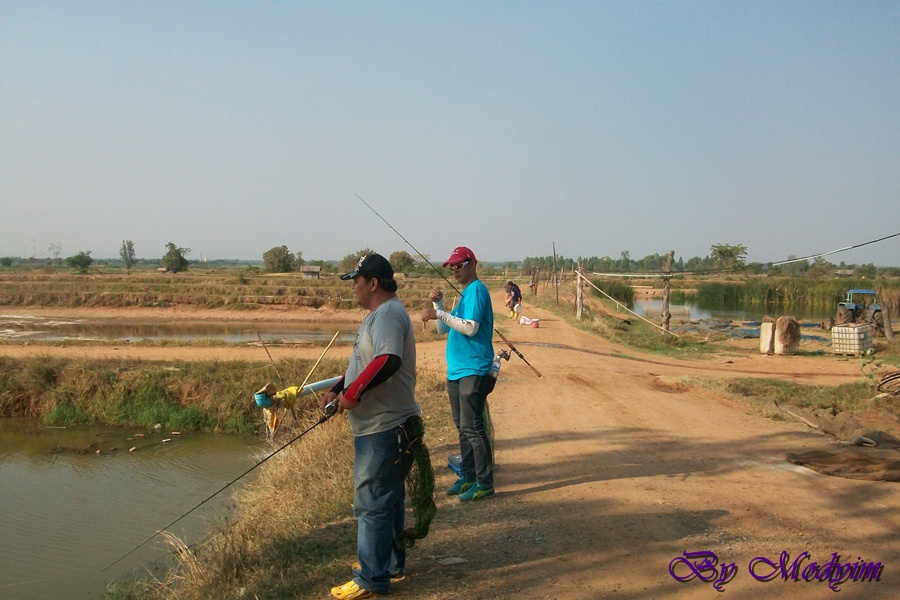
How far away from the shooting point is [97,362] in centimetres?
1541

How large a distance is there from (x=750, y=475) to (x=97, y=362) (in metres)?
14.1

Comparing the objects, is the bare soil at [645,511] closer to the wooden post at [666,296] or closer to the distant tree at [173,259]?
the wooden post at [666,296]

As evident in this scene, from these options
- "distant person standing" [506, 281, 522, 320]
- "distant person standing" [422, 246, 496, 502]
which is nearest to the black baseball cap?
"distant person standing" [422, 246, 496, 502]

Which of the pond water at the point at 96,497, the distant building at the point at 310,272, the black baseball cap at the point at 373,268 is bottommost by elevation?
the pond water at the point at 96,497

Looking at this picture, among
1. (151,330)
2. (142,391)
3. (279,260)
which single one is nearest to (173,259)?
(279,260)

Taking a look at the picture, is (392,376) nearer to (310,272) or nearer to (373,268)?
(373,268)

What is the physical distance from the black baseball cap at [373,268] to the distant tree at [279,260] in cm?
6977

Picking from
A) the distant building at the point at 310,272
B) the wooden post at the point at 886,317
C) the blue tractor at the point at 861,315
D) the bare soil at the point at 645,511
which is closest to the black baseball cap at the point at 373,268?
the bare soil at the point at 645,511

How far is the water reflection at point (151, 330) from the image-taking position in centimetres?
2671

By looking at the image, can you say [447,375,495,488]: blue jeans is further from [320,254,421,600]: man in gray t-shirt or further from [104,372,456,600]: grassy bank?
[320,254,421,600]: man in gray t-shirt

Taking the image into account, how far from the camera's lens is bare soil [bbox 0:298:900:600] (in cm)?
400

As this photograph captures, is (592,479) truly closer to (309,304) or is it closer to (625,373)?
(625,373)

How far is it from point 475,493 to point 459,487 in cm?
21

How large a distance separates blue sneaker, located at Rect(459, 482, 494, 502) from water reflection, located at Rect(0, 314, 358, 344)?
65.8 ft
